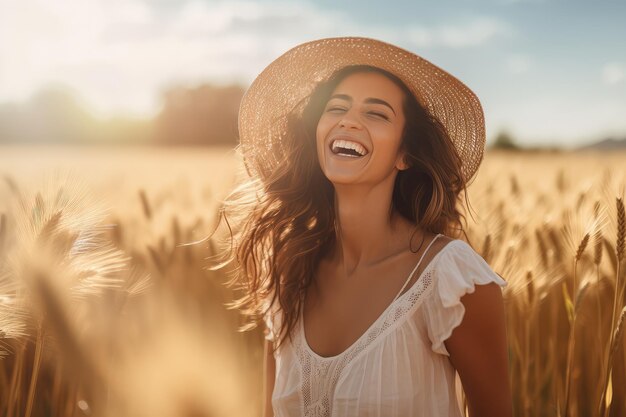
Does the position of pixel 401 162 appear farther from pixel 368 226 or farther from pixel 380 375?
pixel 380 375

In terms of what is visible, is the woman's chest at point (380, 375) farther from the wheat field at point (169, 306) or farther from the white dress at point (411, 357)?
the wheat field at point (169, 306)

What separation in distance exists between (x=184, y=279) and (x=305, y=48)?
1.32m

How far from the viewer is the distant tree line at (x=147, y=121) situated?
1465 inches

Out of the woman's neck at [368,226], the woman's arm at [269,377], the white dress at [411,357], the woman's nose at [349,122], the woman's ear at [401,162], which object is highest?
the woman's nose at [349,122]

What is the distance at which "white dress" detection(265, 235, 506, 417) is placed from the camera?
66.7 inches

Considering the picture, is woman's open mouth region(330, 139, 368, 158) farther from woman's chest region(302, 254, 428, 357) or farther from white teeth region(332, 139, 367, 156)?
woman's chest region(302, 254, 428, 357)

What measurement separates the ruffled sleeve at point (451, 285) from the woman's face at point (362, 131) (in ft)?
1.10

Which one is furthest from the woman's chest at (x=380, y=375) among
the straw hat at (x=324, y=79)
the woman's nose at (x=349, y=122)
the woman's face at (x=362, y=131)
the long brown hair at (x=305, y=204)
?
the straw hat at (x=324, y=79)

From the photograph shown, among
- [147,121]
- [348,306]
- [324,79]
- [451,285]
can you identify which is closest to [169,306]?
[348,306]

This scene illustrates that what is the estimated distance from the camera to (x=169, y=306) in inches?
100

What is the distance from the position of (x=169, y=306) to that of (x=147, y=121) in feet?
138

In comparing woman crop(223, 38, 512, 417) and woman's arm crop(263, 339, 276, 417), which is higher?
woman crop(223, 38, 512, 417)

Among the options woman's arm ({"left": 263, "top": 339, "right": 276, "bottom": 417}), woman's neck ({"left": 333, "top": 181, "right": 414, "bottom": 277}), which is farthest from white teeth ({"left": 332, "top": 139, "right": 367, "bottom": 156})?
woman's arm ({"left": 263, "top": 339, "right": 276, "bottom": 417})

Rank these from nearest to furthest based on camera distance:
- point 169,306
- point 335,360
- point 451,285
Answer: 1. point 451,285
2. point 335,360
3. point 169,306
